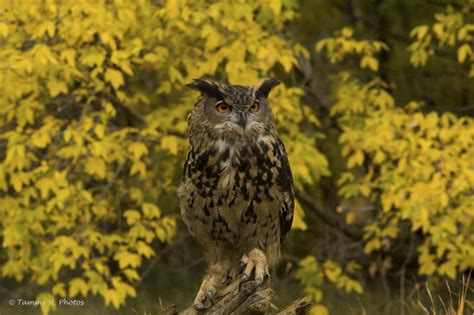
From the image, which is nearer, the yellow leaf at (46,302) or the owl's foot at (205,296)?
the owl's foot at (205,296)

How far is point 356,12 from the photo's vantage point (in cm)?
902

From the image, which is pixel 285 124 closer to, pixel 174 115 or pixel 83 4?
pixel 174 115

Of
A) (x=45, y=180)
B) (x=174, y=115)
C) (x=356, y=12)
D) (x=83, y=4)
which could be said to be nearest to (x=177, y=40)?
(x=174, y=115)

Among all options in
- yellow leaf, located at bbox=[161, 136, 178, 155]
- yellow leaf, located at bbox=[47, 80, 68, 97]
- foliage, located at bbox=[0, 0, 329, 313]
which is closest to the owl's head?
foliage, located at bbox=[0, 0, 329, 313]

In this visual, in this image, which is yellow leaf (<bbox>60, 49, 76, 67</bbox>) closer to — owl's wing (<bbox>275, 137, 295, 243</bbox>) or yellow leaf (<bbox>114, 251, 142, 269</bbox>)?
yellow leaf (<bbox>114, 251, 142, 269</bbox>)

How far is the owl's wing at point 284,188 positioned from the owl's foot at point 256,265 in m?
0.27

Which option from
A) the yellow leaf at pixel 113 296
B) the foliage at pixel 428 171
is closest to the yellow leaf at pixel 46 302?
the yellow leaf at pixel 113 296

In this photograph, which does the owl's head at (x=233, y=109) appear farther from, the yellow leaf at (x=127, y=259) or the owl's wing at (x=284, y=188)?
the yellow leaf at (x=127, y=259)

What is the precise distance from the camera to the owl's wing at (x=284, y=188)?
414 centimetres

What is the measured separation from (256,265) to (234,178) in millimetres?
485

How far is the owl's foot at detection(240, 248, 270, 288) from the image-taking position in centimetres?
396

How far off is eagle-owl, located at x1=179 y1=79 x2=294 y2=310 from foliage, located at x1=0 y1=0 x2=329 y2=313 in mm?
1985

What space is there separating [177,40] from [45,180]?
174cm

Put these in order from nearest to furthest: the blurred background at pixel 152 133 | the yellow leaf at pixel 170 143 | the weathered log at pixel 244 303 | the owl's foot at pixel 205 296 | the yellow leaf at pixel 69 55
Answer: the weathered log at pixel 244 303 < the owl's foot at pixel 205 296 < the yellow leaf at pixel 69 55 < the blurred background at pixel 152 133 < the yellow leaf at pixel 170 143
